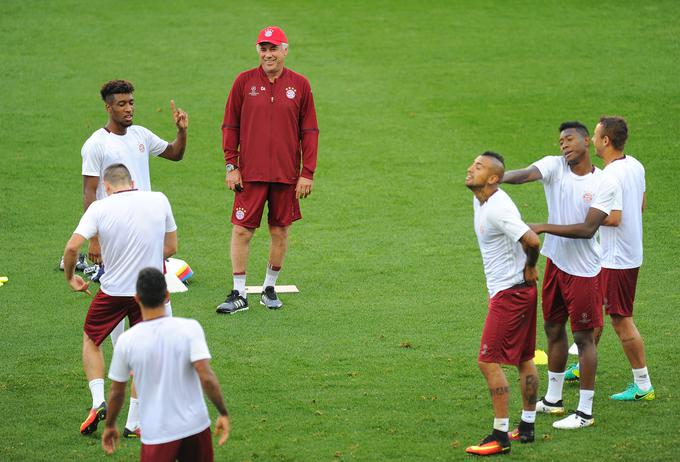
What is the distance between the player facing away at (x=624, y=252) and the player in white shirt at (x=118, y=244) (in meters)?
3.65

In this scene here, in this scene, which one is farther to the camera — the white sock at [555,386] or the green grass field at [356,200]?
the white sock at [555,386]

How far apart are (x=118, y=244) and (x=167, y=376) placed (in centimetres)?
202

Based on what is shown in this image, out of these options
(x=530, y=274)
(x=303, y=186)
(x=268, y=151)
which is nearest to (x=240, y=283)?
(x=303, y=186)

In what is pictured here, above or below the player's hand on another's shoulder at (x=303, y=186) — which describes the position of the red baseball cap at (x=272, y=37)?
above

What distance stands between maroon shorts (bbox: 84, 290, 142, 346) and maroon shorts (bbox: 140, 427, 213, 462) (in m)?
2.11

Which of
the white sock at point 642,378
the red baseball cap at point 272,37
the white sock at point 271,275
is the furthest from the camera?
the white sock at point 271,275

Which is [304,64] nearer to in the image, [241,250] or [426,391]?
[241,250]

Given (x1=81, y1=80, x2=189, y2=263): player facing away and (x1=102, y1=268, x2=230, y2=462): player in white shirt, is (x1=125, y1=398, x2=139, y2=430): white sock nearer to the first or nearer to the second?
(x1=102, y1=268, x2=230, y2=462): player in white shirt

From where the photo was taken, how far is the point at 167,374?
6.00 m

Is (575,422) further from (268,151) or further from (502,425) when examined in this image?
(268,151)

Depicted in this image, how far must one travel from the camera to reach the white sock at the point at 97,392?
808 cm

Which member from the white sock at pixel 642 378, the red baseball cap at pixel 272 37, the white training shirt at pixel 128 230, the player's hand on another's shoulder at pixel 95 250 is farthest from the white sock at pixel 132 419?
the red baseball cap at pixel 272 37

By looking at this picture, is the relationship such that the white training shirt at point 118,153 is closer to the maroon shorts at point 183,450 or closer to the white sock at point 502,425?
the maroon shorts at point 183,450


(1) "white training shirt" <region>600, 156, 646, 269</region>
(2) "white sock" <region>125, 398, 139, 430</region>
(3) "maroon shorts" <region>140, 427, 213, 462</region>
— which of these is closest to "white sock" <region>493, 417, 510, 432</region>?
(1) "white training shirt" <region>600, 156, 646, 269</region>
